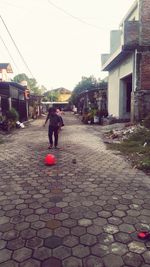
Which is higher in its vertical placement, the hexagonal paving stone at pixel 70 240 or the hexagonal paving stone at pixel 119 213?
the hexagonal paving stone at pixel 119 213

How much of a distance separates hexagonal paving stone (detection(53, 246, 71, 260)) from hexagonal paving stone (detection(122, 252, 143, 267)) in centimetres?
64

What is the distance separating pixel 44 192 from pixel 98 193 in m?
1.06

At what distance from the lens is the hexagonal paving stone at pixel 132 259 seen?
2496 millimetres

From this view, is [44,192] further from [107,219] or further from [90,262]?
[90,262]

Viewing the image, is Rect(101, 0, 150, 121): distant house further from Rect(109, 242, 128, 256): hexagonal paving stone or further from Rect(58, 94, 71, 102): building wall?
Rect(58, 94, 71, 102): building wall

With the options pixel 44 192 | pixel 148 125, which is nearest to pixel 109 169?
pixel 44 192

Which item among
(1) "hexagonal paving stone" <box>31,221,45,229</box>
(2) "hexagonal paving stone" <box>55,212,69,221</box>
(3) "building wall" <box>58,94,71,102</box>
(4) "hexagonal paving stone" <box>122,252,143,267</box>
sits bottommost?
(4) "hexagonal paving stone" <box>122,252,143,267</box>

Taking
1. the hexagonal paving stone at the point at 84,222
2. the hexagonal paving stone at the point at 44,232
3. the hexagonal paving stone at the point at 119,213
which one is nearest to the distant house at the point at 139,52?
the hexagonal paving stone at the point at 119,213

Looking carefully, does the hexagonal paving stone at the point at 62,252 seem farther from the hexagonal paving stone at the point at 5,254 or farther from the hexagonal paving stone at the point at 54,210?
the hexagonal paving stone at the point at 54,210

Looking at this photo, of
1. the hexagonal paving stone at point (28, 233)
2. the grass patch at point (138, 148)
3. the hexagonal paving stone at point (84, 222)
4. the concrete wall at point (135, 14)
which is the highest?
the concrete wall at point (135, 14)

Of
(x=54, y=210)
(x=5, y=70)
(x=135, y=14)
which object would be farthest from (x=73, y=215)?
(x=5, y=70)

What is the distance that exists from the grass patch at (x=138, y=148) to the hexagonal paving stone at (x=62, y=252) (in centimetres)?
391

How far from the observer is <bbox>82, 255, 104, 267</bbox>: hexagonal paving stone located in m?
2.48

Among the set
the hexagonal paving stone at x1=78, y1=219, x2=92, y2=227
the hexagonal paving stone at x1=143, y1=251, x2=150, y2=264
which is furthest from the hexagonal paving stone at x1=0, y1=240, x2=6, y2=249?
the hexagonal paving stone at x1=143, y1=251, x2=150, y2=264
